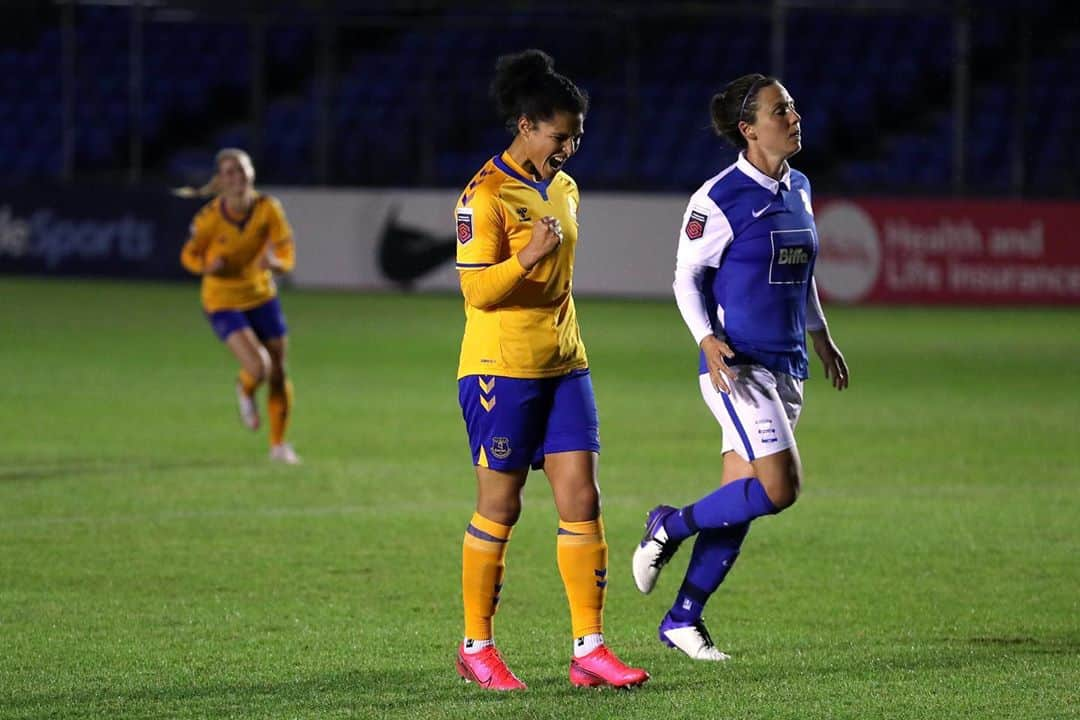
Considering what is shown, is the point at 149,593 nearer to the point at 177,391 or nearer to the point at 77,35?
the point at 177,391

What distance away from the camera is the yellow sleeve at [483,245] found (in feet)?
19.1

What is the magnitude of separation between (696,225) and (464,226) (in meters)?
1.05

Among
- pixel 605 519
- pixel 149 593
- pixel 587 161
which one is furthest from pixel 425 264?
pixel 149 593

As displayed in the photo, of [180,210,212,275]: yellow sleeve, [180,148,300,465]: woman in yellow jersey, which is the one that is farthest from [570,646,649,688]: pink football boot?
[180,210,212,275]: yellow sleeve

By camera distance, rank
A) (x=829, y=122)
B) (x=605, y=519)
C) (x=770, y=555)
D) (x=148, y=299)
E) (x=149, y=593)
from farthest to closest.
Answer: (x=829, y=122), (x=148, y=299), (x=605, y=519), (x=770, y=555), (x=149, y=593)

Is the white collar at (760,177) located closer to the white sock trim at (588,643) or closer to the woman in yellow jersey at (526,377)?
the woman in yellow jersey at (526,377)

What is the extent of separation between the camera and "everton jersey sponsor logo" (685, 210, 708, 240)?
6539 millimetres

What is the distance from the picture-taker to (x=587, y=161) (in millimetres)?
28469

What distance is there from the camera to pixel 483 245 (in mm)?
5848

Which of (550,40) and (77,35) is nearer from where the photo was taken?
(550,40)

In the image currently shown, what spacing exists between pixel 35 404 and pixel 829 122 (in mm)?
16543

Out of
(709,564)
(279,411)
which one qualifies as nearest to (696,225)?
(709,564)

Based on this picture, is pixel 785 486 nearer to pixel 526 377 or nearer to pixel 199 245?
pixel 526 377

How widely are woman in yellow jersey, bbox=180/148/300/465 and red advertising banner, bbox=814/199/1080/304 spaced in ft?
46.1
